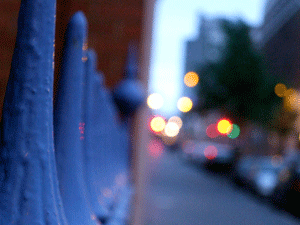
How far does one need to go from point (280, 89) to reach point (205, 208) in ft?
52.6

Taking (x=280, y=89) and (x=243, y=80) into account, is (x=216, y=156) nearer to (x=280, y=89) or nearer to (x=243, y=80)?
(x=243, y=80)

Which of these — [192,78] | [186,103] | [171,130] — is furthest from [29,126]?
[171,130]

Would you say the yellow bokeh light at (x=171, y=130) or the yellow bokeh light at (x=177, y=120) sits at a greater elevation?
the yellow bokeh light at (x=177, y=120)

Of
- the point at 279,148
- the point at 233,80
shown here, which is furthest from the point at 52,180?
the point at 279,148

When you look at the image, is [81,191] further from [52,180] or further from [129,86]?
[129,86]

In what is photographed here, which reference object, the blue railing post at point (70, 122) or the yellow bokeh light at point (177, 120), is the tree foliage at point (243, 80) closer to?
the blue railing post at point (70, 122)

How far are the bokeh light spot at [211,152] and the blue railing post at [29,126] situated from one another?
84.4ft

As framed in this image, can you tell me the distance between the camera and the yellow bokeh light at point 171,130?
231ft

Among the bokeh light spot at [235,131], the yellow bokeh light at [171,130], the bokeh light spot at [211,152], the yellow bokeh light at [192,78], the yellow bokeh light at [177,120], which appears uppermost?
the yellow bokeh light at [192,78]

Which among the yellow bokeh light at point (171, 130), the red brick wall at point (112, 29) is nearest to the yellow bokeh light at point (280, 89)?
the red brick wall at point (112, 29)

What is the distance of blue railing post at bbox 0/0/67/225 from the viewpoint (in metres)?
0.54

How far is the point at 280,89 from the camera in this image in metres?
27.0

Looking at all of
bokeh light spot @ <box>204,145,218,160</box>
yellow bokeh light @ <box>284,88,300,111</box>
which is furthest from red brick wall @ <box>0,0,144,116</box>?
yellow bokeh light @ <box>284,88,300,111</box>

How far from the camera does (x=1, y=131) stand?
546 mm
